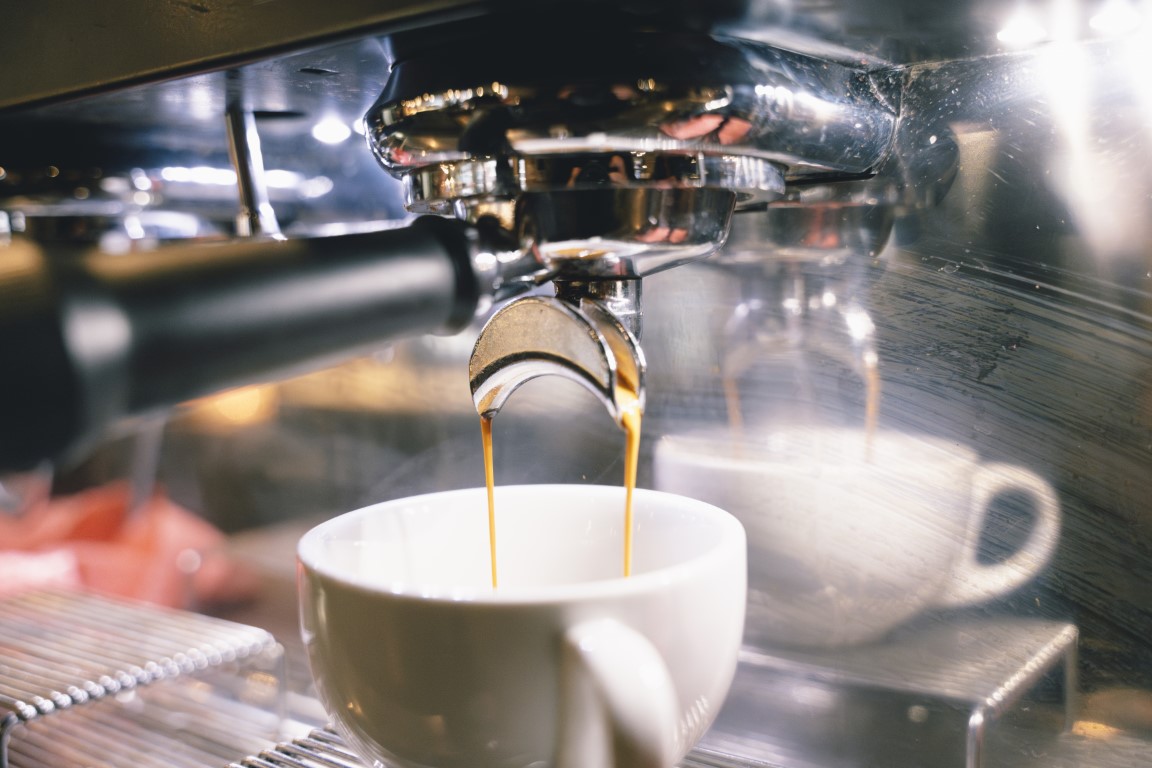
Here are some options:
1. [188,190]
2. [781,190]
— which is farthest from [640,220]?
[188,190]

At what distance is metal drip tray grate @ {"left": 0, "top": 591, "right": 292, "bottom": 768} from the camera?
443 millimetres

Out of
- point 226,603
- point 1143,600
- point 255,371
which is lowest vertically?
point 226,603

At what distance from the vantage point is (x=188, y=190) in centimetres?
52

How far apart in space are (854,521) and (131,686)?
1.04 ft

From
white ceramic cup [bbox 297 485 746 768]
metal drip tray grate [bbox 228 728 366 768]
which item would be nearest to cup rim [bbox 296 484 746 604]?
white ceramic cup [bbox 297 485 746 768]

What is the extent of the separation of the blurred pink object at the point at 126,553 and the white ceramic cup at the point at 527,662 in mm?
334

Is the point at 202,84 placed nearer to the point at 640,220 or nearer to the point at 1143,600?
the point at 640,220

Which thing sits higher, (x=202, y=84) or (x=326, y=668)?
(x=202, y=84)

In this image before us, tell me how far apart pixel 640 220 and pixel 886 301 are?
0.13 metres

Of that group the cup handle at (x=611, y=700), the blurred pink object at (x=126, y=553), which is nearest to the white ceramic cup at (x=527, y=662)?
the cup handle at (x=611, y=700)

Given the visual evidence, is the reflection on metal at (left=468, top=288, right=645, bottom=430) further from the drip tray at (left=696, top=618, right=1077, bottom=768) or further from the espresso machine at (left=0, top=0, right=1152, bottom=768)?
the drip tray at (left=696, top=618, right=1077, bottom=768)

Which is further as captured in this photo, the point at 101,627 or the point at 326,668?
the point at 101,627

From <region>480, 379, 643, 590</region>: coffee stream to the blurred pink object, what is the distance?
30cm

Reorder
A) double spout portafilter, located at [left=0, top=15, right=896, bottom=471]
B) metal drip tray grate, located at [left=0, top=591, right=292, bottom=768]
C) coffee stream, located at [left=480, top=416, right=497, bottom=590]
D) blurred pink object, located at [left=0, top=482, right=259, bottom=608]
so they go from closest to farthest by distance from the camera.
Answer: double spout portafilter, located at [left=0, top=15, right=896, bottom=471], coffee stream, located at [left=480, top=416, right=497, bottom=590], metal drip tray grate, located at [left=0, top=591, right=292, bottom=768], blurred pink object, located at [left=0, top=482, right=259, bottom=608]
